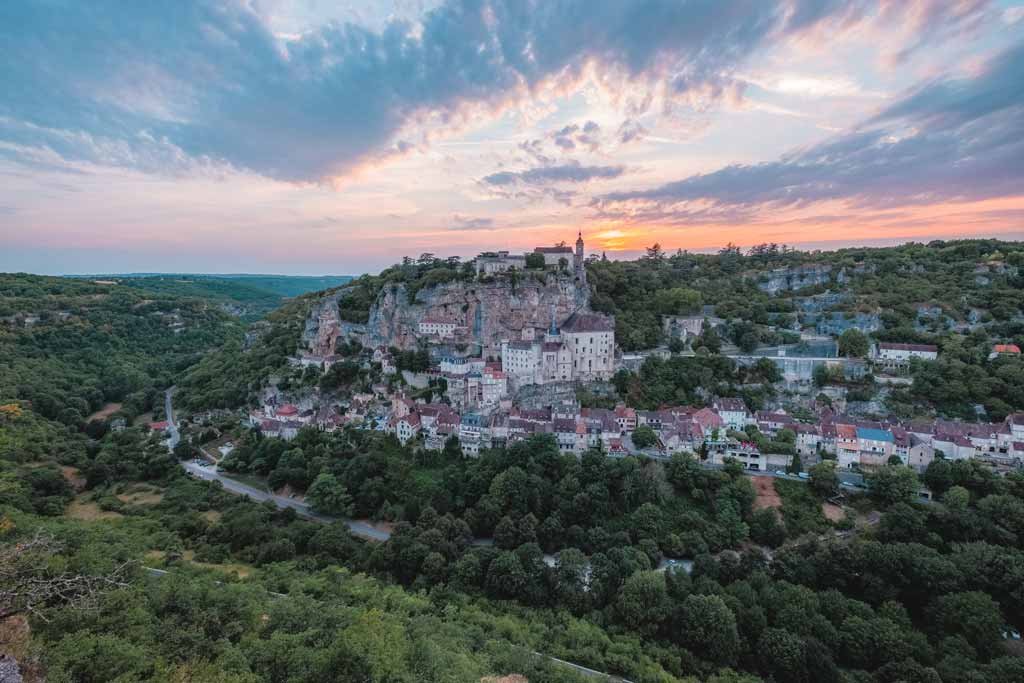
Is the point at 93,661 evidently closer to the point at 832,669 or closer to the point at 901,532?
the point at 832,669

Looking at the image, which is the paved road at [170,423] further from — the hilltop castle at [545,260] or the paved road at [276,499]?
the hilltop castle at [545,260]

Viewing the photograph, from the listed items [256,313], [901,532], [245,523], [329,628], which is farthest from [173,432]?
[256,313]

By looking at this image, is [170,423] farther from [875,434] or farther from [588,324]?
[875,434]

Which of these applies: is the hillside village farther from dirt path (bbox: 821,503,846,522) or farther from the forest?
dirt path (bbox: 821,503,846,522)

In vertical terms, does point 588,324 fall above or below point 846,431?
above

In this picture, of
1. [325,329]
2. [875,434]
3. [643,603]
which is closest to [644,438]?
[643,603]

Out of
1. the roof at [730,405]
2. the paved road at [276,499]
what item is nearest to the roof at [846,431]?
the roof at [730,405]
